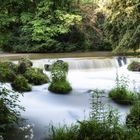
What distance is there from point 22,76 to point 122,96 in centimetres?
405

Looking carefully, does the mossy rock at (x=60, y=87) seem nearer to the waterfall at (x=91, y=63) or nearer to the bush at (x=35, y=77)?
the bush at (x=35, y=77)

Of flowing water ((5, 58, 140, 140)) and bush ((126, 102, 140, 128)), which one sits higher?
bush ((126, 102, 140, 128))

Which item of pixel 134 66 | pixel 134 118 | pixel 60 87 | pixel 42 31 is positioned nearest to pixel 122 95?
pixel 60 87

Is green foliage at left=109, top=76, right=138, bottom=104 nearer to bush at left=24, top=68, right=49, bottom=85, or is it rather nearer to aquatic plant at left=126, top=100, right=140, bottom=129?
aquatic plant at left=126, top=100, right=140, bottom=129

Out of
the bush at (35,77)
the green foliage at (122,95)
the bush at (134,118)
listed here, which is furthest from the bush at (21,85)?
the bush at (134,118)

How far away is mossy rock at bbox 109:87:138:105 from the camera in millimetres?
10492

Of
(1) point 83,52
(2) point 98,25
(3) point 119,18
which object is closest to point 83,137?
(3) point 119,18

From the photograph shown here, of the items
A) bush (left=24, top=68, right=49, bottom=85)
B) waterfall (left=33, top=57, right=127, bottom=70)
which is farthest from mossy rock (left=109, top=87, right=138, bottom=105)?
waterfall (left=33, top=57, right=127, bottom=70)

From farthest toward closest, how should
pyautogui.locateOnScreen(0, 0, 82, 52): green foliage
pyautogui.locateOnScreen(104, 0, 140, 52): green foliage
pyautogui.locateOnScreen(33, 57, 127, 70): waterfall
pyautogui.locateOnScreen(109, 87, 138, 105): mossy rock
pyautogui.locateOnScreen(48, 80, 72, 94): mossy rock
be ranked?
pyautogui.locateOnScreen(0, 0, 82, 52): green foliage → pyautogui.locateOnScreen(33, 57, 127, 70): waterfall → pyautogui.locateOnScreen(104, 0, 140, 52): green foliage → pyautogui.locateOnScreen(48, 80, 72, 94): mossy rock → pyautogui.locateOnScreen(109, 87, 138, 105): mossy rock

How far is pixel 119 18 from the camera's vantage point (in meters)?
15.4

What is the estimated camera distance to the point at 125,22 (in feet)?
49.3

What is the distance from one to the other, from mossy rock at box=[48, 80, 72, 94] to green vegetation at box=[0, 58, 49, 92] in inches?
28.9

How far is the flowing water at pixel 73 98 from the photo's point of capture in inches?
346

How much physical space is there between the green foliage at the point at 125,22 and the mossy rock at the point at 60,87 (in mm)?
3452
